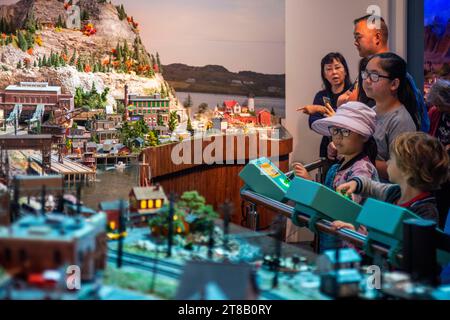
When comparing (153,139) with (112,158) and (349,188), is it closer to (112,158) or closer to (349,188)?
(112,158)

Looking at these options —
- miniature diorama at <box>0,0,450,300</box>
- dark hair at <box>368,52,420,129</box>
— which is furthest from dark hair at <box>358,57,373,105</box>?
miniature diorama at <box>0,0,450,300</box>

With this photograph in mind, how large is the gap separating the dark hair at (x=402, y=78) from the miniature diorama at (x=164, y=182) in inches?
25.0

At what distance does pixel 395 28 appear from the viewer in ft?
13.2

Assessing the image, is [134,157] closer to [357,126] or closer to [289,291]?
[357,126]

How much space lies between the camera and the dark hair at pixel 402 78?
3.22 meters

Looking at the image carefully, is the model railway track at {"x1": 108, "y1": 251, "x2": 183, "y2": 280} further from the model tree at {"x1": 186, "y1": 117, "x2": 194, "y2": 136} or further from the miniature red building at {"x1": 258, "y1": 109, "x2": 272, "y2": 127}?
the miniature red building at {"x1": 258, "y1": 109, "x2": 272, "y2": 127}

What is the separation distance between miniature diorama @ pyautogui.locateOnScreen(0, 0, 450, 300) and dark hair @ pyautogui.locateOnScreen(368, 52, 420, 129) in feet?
2.09

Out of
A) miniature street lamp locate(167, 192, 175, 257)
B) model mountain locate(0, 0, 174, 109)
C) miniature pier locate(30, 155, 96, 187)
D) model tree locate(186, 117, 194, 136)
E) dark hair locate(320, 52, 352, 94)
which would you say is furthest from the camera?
dark hair locate(320, 52, 352, 94)

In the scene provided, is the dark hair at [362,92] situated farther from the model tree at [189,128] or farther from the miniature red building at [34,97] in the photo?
the miniature red building at [34,97]

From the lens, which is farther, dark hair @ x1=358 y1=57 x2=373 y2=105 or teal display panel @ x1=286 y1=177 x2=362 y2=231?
dark hair @ x1=358 y1=57 x2=373 y2=105

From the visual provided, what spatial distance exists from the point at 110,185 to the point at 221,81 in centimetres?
200

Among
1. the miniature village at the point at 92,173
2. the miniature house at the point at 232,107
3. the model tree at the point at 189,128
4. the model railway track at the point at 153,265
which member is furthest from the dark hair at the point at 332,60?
the model railway track at the point at 153,265

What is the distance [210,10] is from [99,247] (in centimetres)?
241

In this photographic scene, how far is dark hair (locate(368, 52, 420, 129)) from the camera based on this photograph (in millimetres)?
3221
